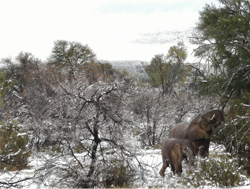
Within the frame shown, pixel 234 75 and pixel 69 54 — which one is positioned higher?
pixel 69 54

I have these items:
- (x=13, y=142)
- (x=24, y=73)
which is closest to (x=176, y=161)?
(x=13, y=142)

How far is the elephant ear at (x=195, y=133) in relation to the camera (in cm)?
604

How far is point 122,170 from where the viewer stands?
6508 mm

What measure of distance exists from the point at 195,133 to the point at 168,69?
23.5 meters

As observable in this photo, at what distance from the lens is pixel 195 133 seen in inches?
243

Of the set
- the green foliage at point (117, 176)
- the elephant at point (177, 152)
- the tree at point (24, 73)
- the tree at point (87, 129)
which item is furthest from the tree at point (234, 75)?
the tree at point (24, 73)

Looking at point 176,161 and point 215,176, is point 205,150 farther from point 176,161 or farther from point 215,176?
point 215,176

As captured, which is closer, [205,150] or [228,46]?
[228,46]

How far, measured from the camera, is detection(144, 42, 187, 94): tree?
2845 centimetres

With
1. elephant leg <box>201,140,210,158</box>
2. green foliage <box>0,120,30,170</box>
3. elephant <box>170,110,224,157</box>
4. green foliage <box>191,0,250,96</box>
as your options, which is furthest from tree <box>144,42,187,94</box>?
elephant <box>170,110,224,157</box>

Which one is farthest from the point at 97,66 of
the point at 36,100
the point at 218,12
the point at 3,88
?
the point at 3,88

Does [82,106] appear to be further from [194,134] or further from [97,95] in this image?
[194,134]

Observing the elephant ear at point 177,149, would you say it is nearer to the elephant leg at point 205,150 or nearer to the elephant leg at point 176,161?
the elephant leg at point 176,161

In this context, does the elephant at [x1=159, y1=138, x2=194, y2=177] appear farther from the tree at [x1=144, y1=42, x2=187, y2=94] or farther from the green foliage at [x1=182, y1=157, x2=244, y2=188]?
the tree at [x1=144, y1=42, x2=187, y2=94]
